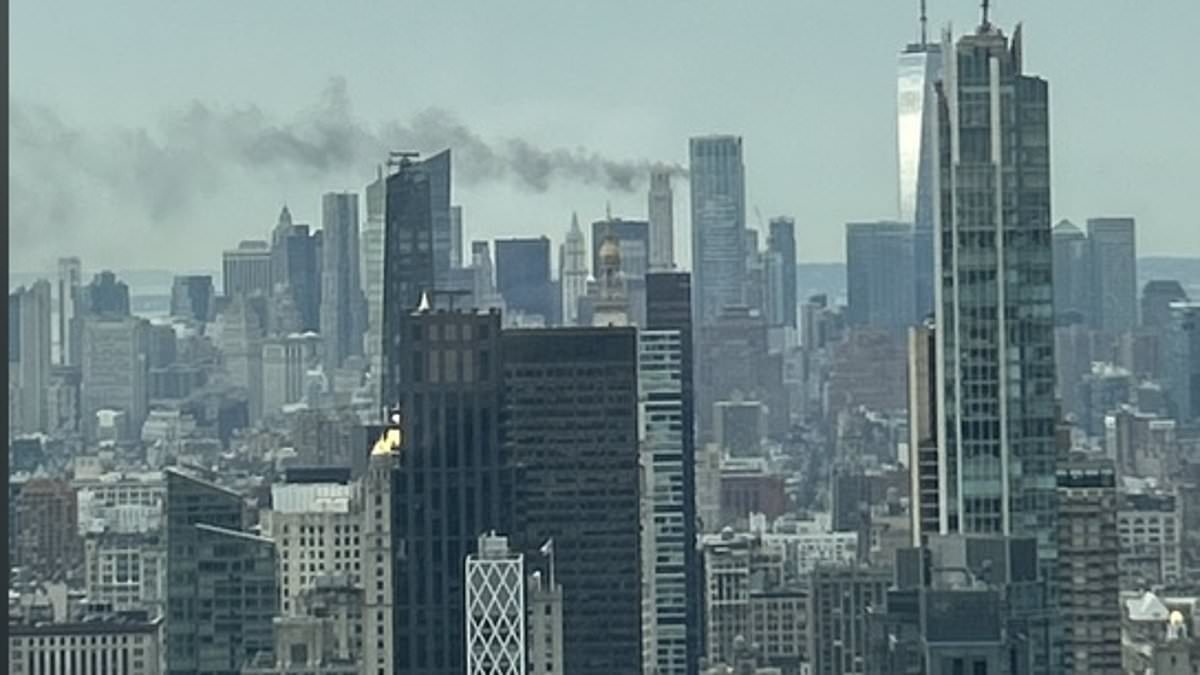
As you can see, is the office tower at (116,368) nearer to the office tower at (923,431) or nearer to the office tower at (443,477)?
the office tower at (443,477)

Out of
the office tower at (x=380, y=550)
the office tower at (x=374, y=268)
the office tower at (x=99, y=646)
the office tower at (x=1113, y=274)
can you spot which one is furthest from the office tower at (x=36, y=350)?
the office tower at (x=1113, y=274)

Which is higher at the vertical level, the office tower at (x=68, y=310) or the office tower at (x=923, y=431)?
the office tower at (x=68, y=310)

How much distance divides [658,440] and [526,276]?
0.30m

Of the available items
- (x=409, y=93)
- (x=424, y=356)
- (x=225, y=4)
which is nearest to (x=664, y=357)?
(x=424, y=356)

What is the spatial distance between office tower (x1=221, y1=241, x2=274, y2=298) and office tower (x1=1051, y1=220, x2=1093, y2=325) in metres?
A: 1.07

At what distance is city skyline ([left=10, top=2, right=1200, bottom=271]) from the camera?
8.75ft

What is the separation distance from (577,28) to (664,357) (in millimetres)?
486

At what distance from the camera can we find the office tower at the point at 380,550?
9.50ft

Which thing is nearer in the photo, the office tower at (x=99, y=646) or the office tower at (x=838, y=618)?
the office tower at (x=99, y=646)

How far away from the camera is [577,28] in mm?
2740

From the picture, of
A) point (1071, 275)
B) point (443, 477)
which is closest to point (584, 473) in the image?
point (443, 477)

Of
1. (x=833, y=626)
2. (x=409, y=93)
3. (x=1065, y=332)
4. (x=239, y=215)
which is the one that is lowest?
(x=833, y=626)

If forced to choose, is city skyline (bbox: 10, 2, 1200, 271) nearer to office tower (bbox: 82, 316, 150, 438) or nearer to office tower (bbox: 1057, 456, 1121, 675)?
office tower (bbox: 82, 316, 150, 438)

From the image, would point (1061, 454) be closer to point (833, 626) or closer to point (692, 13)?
point (833, 626)
